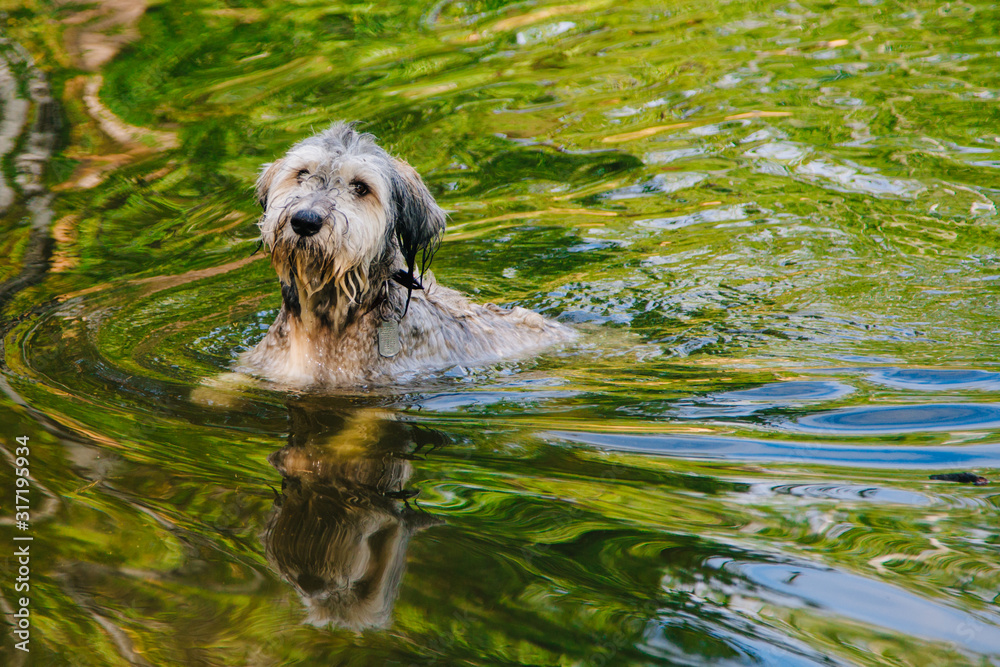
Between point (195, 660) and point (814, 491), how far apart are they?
2697mm

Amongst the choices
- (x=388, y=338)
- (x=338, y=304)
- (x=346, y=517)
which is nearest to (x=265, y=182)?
(x=338, y=304)

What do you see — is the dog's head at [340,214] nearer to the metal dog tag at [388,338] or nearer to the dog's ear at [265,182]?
the dog's ear at [265,182]

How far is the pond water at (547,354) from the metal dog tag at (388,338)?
0.34 meters

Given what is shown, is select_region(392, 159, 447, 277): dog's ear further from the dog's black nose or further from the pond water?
the pond water

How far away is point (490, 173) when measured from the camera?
37.0 feet

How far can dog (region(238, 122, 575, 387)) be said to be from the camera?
18.7ft

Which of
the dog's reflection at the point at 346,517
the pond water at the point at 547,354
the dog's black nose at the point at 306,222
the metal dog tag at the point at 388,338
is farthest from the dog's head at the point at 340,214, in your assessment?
the dog's reflection at the point at 346,517

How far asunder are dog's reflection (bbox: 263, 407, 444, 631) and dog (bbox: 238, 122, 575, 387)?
107 centimetres

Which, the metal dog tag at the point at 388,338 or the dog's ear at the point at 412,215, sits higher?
the dog's ear at the point at 412,215

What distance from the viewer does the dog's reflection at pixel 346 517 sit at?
323 cm

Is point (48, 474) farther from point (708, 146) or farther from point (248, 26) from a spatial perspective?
point (248, 26)

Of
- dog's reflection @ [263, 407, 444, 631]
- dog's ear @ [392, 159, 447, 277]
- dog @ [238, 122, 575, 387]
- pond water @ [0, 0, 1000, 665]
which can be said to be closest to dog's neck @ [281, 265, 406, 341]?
dog @ [238, 122, 575, 387]

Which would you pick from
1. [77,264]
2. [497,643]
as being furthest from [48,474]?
[77,264]

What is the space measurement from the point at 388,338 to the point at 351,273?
65 cm
